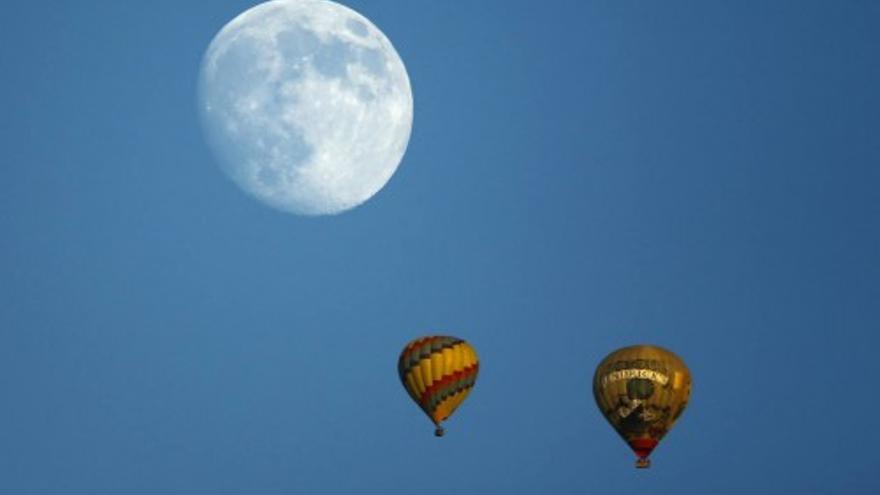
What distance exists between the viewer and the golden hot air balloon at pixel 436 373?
92.0m

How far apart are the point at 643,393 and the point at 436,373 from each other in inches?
396

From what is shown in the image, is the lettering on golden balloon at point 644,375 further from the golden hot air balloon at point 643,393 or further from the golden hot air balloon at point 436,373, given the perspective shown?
the golden hot air balloon at point 436,373

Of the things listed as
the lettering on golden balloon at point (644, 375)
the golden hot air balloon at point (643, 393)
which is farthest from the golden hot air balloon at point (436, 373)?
the lettering on golden balloon at point (644, 375)

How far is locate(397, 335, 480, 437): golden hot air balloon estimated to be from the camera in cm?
9200

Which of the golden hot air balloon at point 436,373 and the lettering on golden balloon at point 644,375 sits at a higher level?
the golden hot air balloon at point 436,373

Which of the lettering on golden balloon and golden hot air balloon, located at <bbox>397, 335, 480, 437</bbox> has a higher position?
golden hot air balloon, located at <bbox>397, 335, 480, 437</bbox>

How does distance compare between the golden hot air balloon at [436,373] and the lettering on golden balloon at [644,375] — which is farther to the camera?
the golden hot air balloon at [436,373]

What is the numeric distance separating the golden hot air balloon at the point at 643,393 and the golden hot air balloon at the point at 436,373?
7351 millimetres

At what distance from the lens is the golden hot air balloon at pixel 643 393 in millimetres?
86500

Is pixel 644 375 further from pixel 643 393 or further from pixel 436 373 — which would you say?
pixel 436 373

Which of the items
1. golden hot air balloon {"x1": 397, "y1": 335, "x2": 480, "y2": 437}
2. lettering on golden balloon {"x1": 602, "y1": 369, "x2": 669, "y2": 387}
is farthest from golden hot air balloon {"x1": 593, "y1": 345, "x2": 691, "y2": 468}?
golden hot air balloon {"x1": 397, "y1": 335, "x2": 480, "y2": 437}

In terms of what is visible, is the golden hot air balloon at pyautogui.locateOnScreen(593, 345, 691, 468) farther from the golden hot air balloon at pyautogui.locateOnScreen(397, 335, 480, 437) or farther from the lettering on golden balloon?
the golden hot air balloon at pyautogui.locateOnScreen(397, 335, 480, 437)

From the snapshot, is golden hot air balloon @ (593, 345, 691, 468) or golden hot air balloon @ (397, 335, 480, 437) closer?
golden hot air balloon @ (593, 345, 691, 468)

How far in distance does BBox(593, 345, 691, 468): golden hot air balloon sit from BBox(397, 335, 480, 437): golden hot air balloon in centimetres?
735
